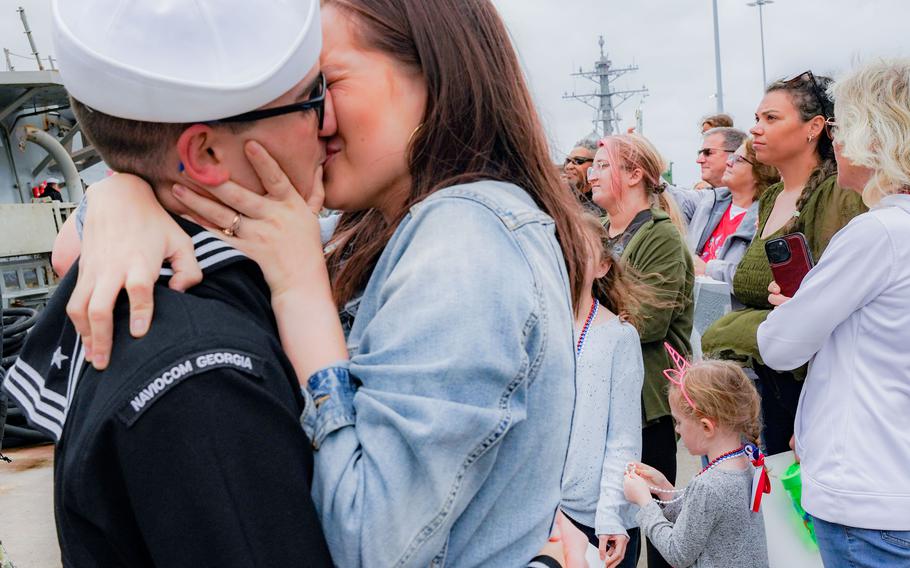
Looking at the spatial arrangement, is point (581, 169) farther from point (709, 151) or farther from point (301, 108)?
point (301, 108)

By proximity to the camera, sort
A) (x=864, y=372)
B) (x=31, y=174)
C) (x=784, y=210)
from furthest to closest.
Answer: (x=31, y=174) → (x=784, y=210) → (x=864, y=372)

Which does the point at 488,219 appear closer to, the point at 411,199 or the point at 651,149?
the point at 411,199

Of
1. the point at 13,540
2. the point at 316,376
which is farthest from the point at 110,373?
the point at 13,540

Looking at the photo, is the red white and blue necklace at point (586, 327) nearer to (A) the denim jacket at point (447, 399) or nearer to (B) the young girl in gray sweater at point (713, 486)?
(B) the young girl in gray sweater at point (713, 486)

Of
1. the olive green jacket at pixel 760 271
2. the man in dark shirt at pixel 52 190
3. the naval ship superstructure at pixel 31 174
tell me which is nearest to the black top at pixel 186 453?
the olive green jacket at pixel 760 271

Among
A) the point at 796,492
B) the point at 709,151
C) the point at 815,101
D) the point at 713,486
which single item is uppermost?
the point at 815,101

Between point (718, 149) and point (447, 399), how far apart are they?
6258 mm

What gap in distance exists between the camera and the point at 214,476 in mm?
977

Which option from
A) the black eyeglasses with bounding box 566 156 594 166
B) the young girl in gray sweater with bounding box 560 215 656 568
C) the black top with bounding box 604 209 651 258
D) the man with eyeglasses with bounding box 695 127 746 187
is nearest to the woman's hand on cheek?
the young girl in gray sweater with bounding box 560 215 656 568

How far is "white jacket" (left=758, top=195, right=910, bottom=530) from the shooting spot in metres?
2.57

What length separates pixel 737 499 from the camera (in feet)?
10.3

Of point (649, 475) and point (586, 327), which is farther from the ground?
point (586, 327)

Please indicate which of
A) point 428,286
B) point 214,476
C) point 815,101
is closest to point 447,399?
point 428,286

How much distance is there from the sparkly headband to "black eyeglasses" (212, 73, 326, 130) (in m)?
2.54
